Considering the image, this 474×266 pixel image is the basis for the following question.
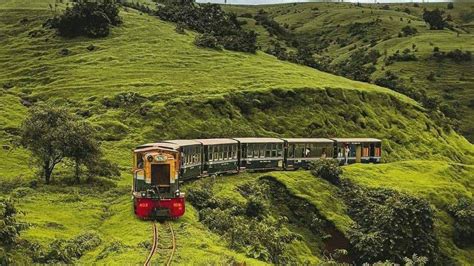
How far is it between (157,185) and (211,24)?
84966 mm

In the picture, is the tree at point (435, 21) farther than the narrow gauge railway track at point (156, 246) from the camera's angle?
Yes

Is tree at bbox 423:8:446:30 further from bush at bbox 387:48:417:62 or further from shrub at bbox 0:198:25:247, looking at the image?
shrub at bbox 0:198:25:247

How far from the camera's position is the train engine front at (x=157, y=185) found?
35.6 meters

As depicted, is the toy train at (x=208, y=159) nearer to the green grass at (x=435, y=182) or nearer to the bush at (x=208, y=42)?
the green grass at (x=435, y=182)

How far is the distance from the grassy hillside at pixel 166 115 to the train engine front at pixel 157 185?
994 millimetres

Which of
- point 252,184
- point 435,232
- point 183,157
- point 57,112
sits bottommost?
point 435,232

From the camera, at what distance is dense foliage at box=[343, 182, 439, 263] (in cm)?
4525

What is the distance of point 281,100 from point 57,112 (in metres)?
39.3

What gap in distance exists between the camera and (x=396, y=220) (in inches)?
1815

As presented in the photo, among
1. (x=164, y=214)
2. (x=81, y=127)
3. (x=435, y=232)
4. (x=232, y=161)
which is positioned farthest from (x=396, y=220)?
(x=81, y=127)

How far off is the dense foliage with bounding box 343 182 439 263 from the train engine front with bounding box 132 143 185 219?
51.5 ft

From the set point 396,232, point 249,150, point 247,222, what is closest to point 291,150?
point 249,150

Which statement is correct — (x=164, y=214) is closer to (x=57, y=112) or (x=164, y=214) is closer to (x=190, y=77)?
(x=57, y=112)

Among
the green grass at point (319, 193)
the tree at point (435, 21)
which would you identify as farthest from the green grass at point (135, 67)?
the tree at point (435, 21)
